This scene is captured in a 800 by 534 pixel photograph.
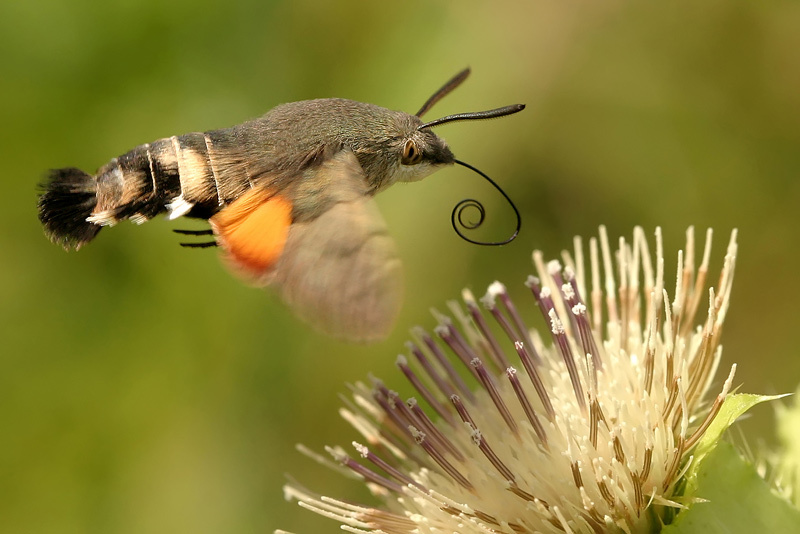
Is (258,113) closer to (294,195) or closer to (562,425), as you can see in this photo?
(294,195)

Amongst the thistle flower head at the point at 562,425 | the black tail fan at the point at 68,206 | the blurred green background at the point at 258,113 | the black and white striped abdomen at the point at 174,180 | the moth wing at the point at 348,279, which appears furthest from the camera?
the blurred green background at the point at 258,113

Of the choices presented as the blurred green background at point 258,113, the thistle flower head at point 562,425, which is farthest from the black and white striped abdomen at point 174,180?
the blurred green background at point 258,113

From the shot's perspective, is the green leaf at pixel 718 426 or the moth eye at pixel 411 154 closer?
the green leaf at pixel 718 426

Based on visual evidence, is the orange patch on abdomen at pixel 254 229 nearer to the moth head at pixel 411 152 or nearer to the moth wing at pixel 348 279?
the moth wing at pixel 348 279

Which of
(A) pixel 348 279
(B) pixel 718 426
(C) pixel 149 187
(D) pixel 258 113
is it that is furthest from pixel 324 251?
(D) pixel 258 113

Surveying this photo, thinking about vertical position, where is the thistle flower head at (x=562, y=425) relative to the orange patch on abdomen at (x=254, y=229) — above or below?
below

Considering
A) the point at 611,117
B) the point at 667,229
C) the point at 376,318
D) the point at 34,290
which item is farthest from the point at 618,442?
the point at 34,290
